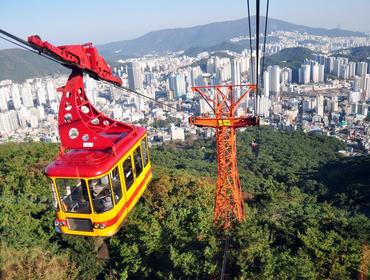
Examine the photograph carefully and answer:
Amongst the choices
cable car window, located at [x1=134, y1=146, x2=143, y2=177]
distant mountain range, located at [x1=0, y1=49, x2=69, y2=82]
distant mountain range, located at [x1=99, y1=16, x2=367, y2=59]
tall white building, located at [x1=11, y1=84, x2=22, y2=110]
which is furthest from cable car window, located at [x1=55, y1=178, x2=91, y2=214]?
distant mountain range, located at [x1=99, y1=16, x2=367, y2=59]

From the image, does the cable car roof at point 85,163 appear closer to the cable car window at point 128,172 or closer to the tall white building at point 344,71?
the cable car window at point 128,172

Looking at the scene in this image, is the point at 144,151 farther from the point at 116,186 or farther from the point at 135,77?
the point at 135,77

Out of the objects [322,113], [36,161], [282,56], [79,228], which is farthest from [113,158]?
[282,56]

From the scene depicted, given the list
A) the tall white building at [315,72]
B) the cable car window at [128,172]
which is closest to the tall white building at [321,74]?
the tall white building at [315,72]

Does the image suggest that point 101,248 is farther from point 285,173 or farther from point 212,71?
point 212,71

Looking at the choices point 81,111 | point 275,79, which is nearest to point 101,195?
point 81,111

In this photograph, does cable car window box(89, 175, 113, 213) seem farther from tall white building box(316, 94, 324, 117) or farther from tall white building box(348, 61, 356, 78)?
tall white building box(348, 61, 356, 78)
